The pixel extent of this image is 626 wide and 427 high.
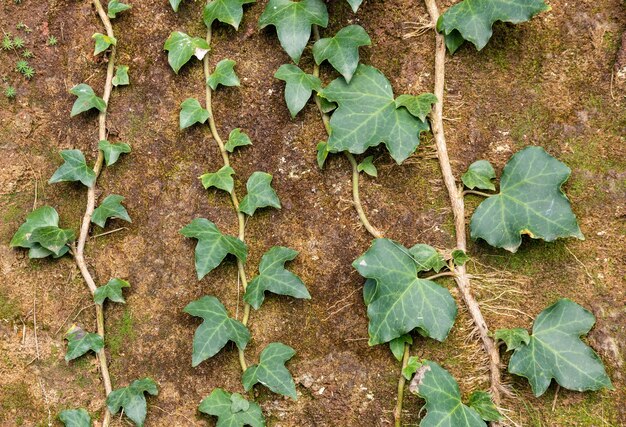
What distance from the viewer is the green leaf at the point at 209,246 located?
76.2 inches

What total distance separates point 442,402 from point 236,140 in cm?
112

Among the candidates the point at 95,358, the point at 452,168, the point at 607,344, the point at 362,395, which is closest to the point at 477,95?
the point at 452,168

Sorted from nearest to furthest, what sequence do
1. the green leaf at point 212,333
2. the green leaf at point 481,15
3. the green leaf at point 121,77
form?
the green leaf at point 481,15
the green leaf at point 212,333
the green leaf at point 121,77

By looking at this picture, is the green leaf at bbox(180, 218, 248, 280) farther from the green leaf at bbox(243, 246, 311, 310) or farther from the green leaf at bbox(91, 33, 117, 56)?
the green leaf at bbox(91, 33, 117, 56)

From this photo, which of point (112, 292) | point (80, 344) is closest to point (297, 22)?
point (112, 292)

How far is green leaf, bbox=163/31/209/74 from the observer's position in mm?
2061

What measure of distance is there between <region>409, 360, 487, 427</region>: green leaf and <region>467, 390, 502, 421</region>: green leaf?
0.06ft

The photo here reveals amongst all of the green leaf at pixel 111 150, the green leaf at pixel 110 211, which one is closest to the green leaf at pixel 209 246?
the green leaf at pixel 110 211

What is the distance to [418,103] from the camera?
73.9 inches

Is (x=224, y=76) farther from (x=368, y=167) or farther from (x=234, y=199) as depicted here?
(x=368, y=167)

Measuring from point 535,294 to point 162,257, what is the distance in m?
1.30

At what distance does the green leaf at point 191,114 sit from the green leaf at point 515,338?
127 centimetres

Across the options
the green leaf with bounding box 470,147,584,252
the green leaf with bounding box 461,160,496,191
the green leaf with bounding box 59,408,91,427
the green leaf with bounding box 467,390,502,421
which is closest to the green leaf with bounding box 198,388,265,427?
the green leaf with bounding box 59,408,91,427

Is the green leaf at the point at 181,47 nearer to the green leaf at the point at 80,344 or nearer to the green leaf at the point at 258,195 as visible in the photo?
the green leaf at the point at 258,195
